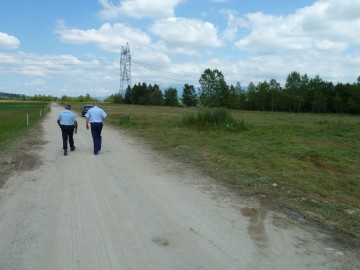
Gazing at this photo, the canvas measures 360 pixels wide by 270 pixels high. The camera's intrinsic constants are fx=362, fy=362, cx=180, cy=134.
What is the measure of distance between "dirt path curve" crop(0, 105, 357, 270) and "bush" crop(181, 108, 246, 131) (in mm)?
13041

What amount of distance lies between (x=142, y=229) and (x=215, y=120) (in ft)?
55.6

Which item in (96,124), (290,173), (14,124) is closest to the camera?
(290,173)

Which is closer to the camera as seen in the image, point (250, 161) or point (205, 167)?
point (205, 167)

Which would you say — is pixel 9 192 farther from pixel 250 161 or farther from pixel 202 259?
pixel 250 161

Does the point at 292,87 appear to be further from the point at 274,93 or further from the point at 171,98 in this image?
the point at 171,98

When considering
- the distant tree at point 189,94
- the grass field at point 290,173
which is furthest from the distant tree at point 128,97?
the grass field at point 290,173

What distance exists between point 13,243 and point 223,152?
905 cm

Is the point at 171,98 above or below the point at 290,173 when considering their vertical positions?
above

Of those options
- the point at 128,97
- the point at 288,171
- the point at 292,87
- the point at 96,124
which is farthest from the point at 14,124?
the point at 128,97

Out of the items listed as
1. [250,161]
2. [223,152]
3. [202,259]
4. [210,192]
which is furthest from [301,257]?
[223,152]

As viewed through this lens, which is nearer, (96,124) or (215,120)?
(96,124)

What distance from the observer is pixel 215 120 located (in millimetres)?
21766

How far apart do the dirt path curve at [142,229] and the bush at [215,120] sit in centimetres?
1304

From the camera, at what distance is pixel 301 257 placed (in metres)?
4.38
